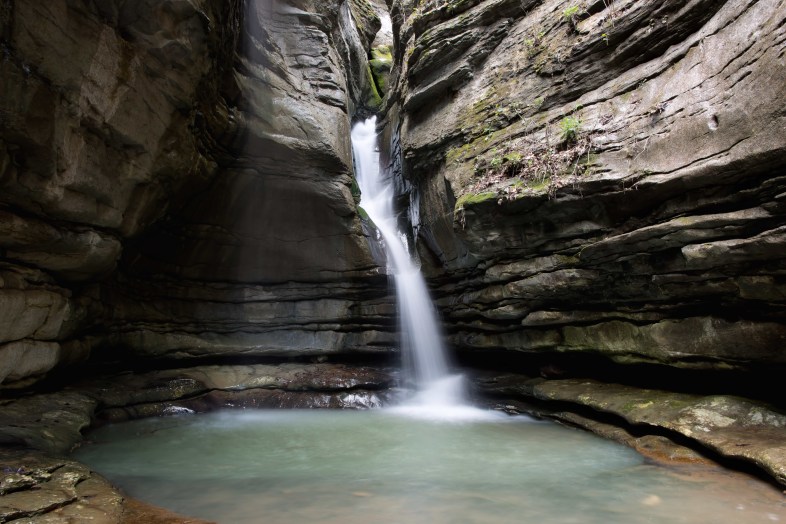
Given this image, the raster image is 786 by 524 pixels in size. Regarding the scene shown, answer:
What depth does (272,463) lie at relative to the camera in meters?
5.79

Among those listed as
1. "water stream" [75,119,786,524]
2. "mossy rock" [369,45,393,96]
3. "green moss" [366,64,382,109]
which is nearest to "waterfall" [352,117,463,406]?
"water stream" [75,119,786,524]

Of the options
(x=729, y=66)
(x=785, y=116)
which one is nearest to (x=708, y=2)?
(x=729, y=66)

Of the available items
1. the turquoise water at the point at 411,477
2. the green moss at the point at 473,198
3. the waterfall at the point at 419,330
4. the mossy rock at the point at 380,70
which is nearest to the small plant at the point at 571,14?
the green moss at the point at 473,198

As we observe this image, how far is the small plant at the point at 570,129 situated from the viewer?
759 centimetres

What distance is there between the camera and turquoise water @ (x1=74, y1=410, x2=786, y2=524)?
3984 millimetres

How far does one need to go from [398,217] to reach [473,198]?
209 inches

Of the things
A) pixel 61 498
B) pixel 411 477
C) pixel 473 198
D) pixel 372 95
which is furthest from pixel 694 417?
pixel 372 95

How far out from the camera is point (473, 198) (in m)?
8.32

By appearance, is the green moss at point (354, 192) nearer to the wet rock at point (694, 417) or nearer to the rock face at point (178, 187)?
the rock face at point (178, 187)

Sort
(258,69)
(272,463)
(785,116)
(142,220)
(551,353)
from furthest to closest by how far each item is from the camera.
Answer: (258,69) < (551,353) < (142,220) < (272,463) < (785,116)

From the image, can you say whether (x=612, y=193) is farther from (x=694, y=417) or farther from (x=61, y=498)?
(x=61, y=498)

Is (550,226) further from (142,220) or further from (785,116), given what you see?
(142,220)

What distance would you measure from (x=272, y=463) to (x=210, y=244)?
662 cm

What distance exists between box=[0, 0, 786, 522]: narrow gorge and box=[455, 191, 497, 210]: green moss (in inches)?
4.4
